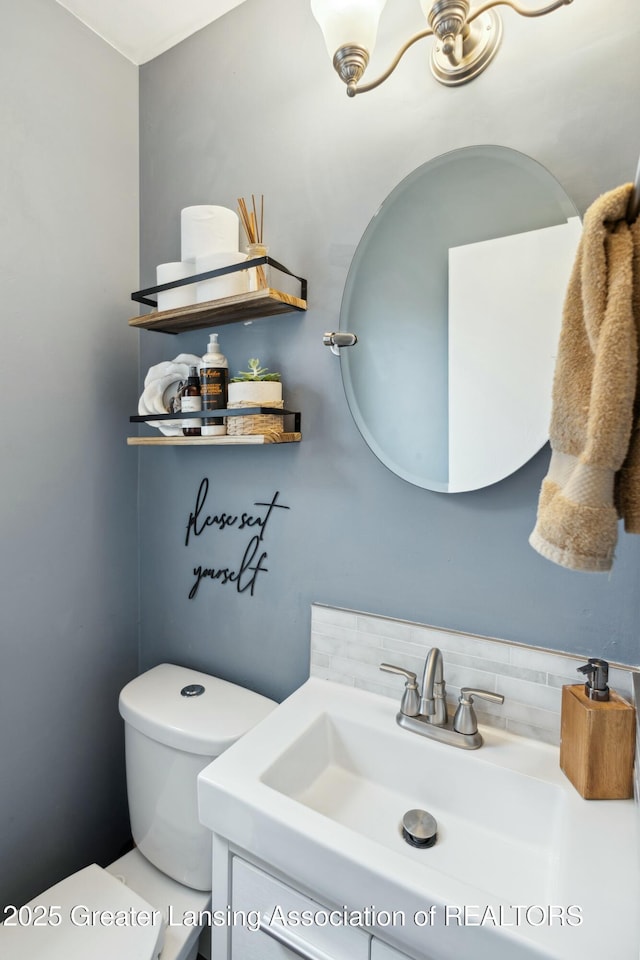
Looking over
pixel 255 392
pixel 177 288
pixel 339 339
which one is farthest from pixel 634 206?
pixel 177 288

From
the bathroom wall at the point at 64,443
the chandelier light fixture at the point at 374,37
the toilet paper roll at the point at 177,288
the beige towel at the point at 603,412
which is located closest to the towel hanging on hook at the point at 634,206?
the beige towel at the point at 603,412

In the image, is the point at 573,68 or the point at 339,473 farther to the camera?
the point at 339,473

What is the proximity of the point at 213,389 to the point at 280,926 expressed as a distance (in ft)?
3.28

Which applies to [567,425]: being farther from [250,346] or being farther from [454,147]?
[250,346]

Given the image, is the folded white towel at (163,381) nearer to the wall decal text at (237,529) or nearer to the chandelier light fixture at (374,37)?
the wall decal text at (237,529)

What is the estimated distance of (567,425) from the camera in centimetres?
48

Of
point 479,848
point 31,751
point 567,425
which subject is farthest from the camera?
point 31,751

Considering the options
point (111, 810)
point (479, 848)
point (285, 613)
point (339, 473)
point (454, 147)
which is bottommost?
point (111, 810)

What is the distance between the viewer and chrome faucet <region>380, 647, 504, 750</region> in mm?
881

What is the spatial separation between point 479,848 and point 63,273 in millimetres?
1547

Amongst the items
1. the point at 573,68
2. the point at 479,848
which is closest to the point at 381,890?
the point at 479,848

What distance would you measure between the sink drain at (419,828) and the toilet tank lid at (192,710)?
15.0 inches

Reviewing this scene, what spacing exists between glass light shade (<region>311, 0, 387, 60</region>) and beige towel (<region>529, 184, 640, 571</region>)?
0.71 meters

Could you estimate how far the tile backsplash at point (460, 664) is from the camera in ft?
2.86
